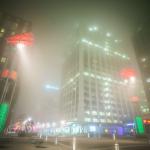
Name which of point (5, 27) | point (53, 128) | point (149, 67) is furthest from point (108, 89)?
point (5, 27)

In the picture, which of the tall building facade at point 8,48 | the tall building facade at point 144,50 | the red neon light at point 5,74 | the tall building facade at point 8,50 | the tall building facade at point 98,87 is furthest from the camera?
the tall building facade at point 98,87

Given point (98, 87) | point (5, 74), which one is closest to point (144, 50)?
point (98, 87)

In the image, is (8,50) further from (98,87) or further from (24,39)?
(98,87)

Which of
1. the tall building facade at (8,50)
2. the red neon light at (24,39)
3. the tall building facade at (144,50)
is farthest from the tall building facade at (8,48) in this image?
the tall building facade at (144,50)

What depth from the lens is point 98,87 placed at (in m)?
102

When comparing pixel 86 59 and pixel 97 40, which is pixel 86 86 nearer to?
pixel 86 59

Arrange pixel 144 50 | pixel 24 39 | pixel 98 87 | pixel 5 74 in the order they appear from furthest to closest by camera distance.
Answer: pixel 98 87
pixel 144 50
pixel 5 74
pixel 24 39

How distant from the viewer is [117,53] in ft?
474

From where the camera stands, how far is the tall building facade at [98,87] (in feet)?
292

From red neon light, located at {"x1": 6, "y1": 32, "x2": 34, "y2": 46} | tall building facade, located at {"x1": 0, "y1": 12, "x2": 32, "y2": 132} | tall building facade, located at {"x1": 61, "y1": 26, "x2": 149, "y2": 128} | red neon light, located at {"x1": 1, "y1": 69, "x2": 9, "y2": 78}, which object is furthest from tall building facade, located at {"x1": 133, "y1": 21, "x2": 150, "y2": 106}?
red neon light, located at {"x1": 6, "y1": 32, "x2": 34, "y2": 46}

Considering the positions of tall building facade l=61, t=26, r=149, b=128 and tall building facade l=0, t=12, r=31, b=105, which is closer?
tall building facade l=0, t=12, r=31, b=105

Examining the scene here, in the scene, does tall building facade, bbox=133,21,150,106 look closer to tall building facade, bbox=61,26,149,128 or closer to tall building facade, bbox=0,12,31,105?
tall building facade, bbox=61,26,149,128

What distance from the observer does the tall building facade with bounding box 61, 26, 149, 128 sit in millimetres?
89025

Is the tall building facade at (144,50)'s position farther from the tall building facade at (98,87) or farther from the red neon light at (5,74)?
the red neon light at (5,74)
